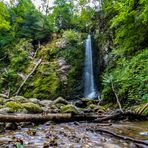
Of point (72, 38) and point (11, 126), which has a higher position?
point (72, 38)

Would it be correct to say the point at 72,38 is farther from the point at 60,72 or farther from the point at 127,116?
the point at 127,116

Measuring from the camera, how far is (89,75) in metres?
17.4

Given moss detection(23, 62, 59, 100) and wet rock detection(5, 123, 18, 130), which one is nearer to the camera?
wet rock detection(5, 123, 18, 130)

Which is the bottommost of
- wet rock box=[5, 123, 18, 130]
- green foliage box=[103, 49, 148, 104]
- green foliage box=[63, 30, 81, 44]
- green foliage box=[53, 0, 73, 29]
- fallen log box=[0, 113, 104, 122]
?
wet rock box=[5, 123, 18, 130]

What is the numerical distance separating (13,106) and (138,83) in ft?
17.3

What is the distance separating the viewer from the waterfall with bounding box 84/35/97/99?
16347 millimetres

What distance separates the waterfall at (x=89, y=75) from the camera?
16.3 m

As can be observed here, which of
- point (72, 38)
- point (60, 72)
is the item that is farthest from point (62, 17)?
point (60, 72)

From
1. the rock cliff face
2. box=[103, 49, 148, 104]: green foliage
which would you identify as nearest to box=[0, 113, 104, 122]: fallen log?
box=[103, 49, 148, 104]: green foliage

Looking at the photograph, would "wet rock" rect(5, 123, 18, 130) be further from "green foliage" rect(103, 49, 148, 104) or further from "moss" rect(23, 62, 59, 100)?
"moss" rect(23, 62, 59, 100)

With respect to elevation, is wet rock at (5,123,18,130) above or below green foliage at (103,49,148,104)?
below

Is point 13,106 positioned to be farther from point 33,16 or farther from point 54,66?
point 33,16

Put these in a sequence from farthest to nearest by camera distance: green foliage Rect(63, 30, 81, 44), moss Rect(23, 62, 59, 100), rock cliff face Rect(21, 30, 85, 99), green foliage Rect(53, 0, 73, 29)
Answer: green foliage Rect(53, 0, 73, 29), green foliage Rect(63, 30, 81, 44), rock cliff face Rect(21, 30, 85, 99), moss Rect(23, 62, 59, 100)

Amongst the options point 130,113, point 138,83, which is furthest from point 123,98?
point 130,113
